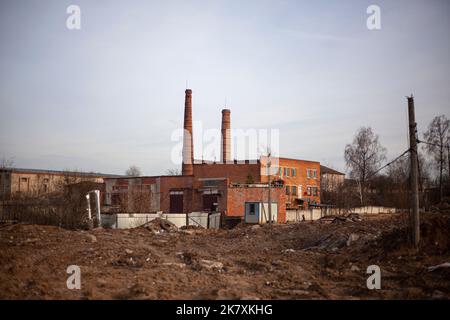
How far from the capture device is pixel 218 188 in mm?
34250

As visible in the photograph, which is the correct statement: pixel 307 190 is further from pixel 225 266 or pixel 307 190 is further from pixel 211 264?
pixel 211 264

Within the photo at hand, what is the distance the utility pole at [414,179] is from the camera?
12.1 m

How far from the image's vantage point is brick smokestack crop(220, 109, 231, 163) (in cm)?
4219

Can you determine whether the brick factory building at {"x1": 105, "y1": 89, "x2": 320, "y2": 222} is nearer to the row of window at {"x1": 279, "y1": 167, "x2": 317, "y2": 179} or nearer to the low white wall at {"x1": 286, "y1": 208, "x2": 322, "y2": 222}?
the row of window at {"x1": 279, "y1": 167, "x2": 317, "y2": 179}

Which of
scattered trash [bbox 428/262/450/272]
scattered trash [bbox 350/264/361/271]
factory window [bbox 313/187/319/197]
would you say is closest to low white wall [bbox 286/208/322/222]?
factory window [bbox 313/187/319/197]

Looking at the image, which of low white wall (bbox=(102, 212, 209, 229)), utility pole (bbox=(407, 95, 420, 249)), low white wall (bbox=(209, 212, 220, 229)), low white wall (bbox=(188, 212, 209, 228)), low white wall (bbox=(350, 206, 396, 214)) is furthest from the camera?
low white wall (bbox=(350, 206, 396, 214))

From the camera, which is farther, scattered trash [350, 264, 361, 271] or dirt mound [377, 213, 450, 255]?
dirt mound [377, 213, 450, 255]

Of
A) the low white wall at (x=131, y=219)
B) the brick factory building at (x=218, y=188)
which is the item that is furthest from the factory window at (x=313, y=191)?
the low white wall at (x=131, y=219)

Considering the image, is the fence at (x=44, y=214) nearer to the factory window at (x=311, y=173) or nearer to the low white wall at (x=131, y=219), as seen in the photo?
the low white wall at (x=131, y=219)

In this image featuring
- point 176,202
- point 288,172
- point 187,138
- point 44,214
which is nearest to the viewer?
point 44,214

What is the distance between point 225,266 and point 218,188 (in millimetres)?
21976

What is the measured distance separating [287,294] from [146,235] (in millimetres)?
12533

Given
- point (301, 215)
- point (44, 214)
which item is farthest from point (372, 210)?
point (44, 214)
